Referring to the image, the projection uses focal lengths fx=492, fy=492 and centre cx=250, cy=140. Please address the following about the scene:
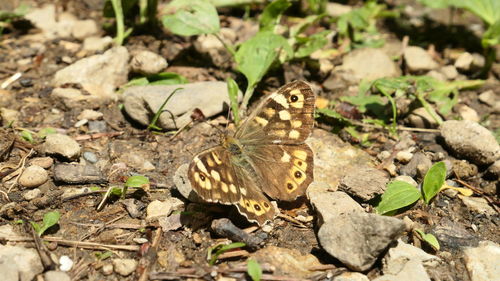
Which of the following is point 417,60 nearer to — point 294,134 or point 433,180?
point 433,180

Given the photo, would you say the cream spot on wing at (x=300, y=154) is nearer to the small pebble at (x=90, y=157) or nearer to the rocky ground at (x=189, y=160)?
the rocky ground at (x=189, y=160)

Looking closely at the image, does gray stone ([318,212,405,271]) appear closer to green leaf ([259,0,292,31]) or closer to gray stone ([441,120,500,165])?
gray stone ([441,120,500,165])

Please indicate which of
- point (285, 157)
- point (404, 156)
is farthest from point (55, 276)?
point (404, 156)

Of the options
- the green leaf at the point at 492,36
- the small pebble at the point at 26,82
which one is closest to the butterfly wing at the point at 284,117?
the small pebble at the point at 26,82

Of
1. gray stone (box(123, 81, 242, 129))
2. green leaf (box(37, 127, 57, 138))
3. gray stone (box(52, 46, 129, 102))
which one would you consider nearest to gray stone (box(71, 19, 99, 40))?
gray stone (box(52, 46, 129, 102))

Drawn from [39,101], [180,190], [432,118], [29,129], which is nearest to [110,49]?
[39,101]

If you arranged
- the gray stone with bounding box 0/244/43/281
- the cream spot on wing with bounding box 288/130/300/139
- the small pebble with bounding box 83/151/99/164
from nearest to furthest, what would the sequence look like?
the gray stone with bounding box 0/244/43/281, the cream spot on wing with bounding box 288/130/300/139, the small pebble with bounding box 83/151/99/164
